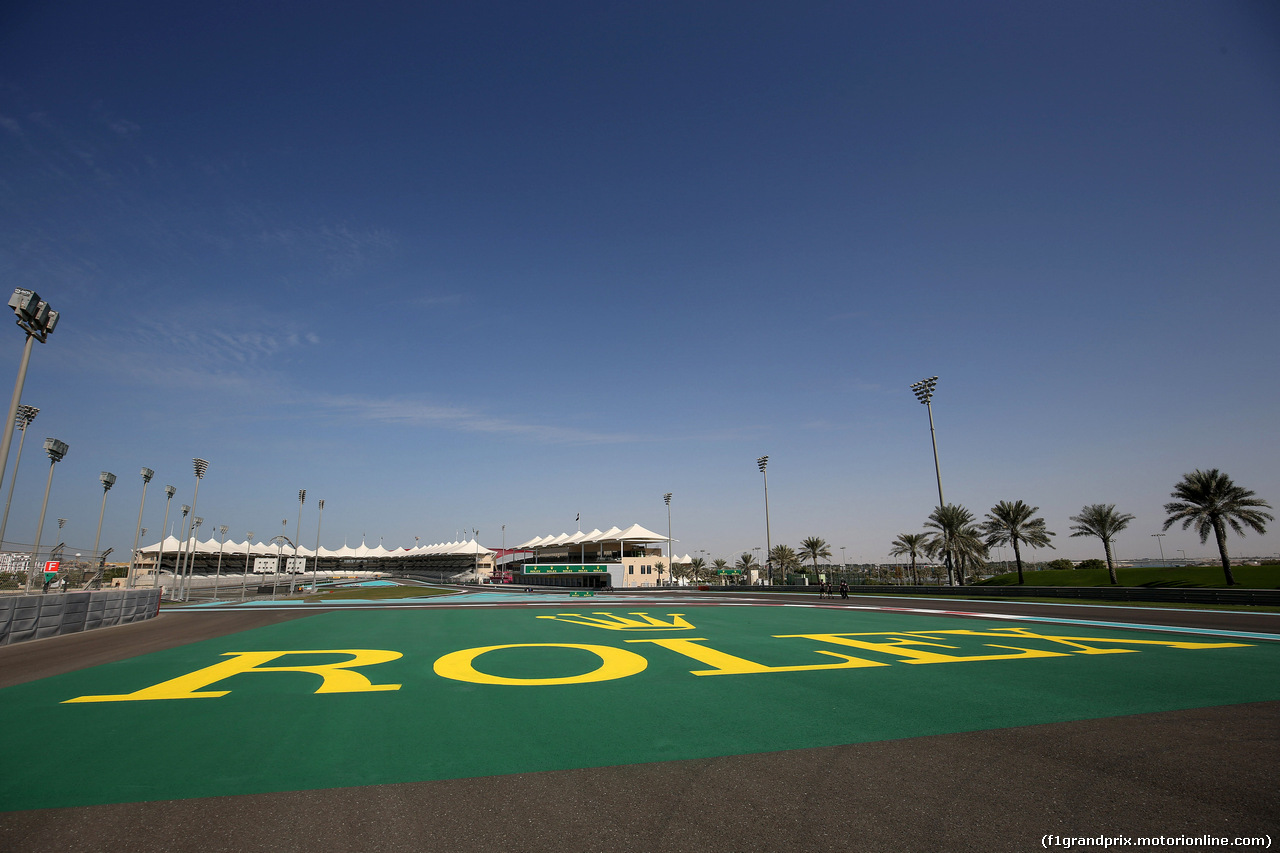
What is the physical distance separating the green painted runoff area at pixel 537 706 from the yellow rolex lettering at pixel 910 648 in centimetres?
14

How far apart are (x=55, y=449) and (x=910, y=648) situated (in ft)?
133

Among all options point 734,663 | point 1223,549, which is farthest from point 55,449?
point 1223,549

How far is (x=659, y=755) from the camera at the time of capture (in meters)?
5.66

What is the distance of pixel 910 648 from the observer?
12.4 m

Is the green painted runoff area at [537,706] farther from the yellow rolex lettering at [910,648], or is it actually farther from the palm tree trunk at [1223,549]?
the palm tree trunk at [1223,549]

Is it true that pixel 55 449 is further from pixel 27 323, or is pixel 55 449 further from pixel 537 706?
pixel 537 706

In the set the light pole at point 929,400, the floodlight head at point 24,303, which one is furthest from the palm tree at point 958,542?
the floodlight head at point 24,303

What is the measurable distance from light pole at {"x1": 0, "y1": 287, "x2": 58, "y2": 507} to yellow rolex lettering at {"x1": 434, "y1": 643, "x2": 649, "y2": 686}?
12927 mm

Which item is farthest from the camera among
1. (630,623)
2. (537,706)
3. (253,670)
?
(630,623)

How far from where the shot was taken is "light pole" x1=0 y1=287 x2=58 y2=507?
46.2 ft

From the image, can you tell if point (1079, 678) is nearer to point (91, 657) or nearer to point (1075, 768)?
point (1075, 768)

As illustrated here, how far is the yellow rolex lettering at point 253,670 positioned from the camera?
27.0 ft

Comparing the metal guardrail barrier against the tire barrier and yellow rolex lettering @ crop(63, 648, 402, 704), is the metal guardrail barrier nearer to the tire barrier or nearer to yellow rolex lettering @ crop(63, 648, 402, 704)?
yellow rolex lettering @ crop(63, 648, 402, 704)

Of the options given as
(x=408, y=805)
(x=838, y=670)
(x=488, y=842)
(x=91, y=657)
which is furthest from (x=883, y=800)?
(x=91, y=657)
